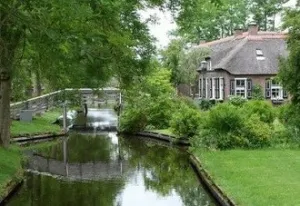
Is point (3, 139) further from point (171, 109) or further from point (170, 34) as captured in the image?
point (170, 34)

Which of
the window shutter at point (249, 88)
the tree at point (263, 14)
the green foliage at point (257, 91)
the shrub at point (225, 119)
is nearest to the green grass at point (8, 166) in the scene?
the shrub at point (225, 119)

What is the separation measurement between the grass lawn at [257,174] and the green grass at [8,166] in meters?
6.88

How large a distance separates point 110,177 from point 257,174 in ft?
21.7

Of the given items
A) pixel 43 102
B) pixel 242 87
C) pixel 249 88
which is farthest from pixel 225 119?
pixel 249 88

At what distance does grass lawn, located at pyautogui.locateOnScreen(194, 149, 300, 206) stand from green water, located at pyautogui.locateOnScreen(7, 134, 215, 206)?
97cm

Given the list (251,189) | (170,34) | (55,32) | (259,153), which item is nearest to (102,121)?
(170,34)

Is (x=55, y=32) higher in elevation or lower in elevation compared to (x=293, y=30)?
lower

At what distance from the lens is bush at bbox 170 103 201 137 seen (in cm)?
3169

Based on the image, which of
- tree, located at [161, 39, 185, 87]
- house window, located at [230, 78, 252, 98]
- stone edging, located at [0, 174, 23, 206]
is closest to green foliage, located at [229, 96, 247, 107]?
house window, located at [230, 78, 252, 98]

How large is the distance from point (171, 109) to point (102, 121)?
13.9 m

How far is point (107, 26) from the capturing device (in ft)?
45.3

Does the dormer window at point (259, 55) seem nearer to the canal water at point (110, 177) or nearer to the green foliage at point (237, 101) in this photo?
the green foliage at point (237, 101)

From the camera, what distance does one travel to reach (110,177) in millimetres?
22984

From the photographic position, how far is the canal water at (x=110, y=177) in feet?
60.3
